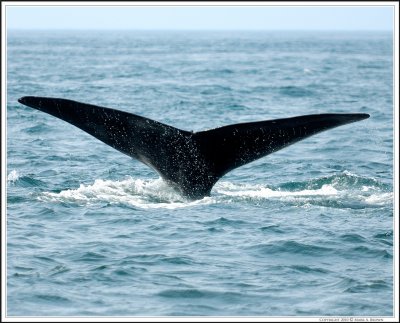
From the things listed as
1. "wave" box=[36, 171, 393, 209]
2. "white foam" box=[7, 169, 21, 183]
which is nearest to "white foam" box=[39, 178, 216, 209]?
"wave" box=[36, 171, 393, 209]

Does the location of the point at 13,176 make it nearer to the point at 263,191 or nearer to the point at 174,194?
the point at 174,194

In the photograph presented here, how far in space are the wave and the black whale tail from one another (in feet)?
3.17

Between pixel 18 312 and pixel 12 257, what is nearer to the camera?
pixel 18 312

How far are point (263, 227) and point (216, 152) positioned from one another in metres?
1.20

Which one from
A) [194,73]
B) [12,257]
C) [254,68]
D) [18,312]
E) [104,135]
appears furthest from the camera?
[254,68]

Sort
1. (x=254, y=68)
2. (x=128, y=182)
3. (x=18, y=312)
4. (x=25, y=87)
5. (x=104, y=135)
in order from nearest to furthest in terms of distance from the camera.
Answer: (x=18, y=312)
(x=104, y=135)
(x=128, y=182)
(x=25, y=87)
(x=254, y=68)

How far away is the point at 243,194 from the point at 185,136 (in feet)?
8.69

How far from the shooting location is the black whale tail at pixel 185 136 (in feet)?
35.1

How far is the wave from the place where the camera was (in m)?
12.6

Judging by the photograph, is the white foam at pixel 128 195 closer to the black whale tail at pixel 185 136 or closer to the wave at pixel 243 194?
the wave at pixel 243 194

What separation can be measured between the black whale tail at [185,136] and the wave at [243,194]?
97cm

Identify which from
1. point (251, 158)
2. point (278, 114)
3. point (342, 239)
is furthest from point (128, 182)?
point (278, 114)

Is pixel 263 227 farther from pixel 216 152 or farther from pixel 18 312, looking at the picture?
pixel 18 312

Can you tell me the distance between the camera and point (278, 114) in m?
26.9
